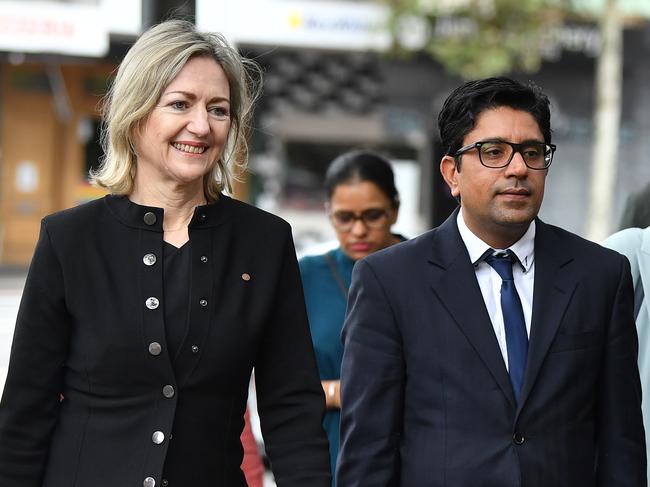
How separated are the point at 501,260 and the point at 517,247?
0.21ft

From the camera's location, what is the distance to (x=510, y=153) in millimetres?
3580

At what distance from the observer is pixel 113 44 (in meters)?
17.8

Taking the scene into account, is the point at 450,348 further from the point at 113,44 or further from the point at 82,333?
the point at 113,44

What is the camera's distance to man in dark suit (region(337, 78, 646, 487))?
3443 mm

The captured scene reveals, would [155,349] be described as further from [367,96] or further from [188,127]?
[367,96]

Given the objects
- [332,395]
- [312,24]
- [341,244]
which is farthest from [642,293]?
[312,24]

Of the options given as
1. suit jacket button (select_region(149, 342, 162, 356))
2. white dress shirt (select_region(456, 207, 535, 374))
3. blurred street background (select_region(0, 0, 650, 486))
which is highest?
blurred street background (select_region(0, 0, 650, 486))

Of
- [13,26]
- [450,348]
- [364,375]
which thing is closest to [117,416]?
[364,375]

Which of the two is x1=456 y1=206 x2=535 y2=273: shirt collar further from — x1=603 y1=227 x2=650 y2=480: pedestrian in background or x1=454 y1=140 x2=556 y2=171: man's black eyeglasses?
x1=603 y1=227 x2=650 y2=480: pedestrian in background

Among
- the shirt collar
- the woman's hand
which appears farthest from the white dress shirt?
the woman's hand

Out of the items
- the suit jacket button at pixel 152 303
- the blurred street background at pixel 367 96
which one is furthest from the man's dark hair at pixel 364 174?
the blurred street background at pixel 367 96

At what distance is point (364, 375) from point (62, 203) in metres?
16.6

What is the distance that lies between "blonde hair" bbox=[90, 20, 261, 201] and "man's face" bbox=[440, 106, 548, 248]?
2.33ft

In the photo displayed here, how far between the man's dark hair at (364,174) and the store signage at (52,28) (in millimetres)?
10048
